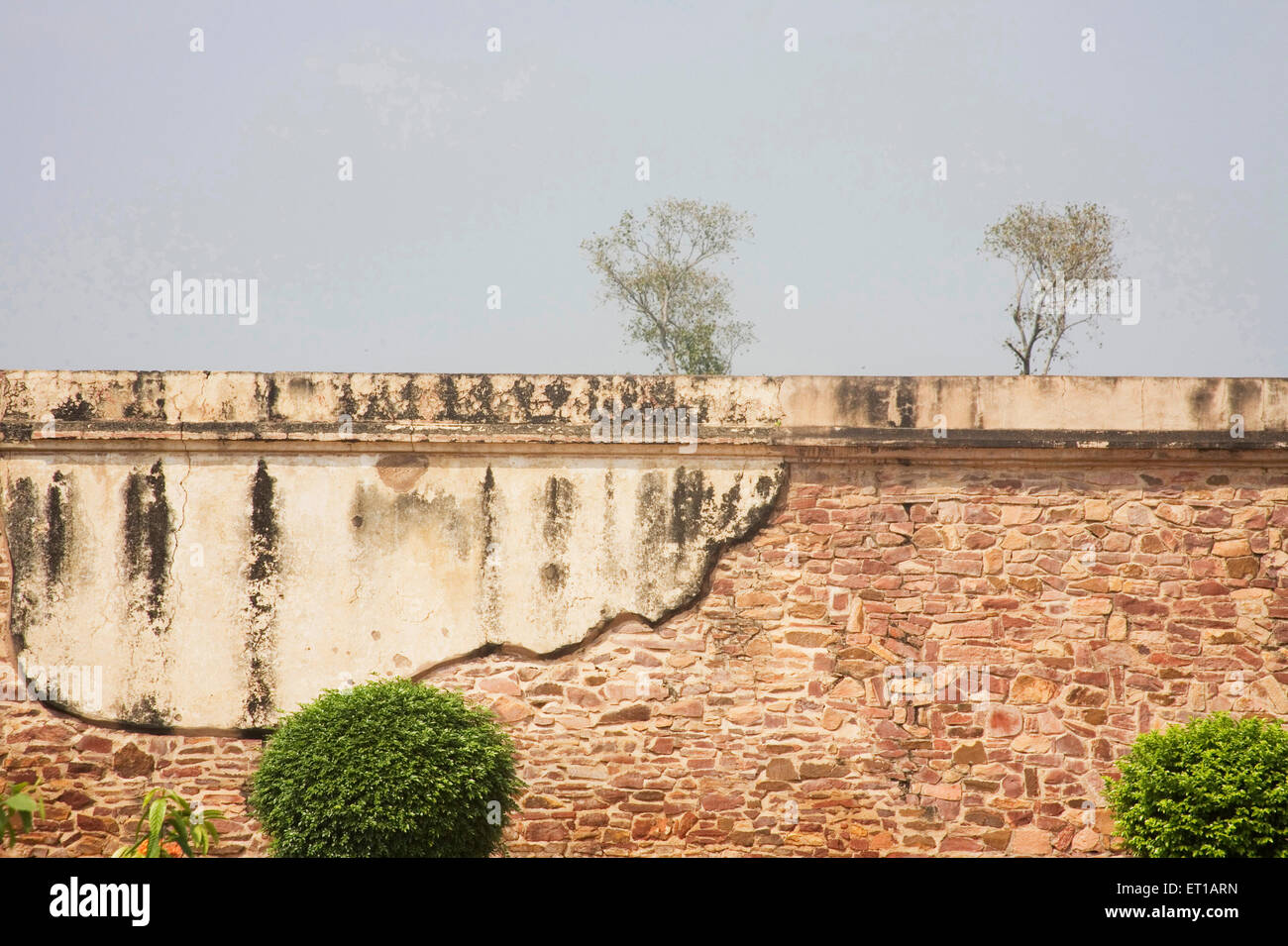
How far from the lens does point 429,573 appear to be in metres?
6.89

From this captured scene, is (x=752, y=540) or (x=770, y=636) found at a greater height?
(x=752, y=540)

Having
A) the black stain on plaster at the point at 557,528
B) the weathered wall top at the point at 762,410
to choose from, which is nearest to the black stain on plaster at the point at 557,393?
the weathered wall top at the point at 762,410

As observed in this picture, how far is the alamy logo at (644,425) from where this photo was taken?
691 cm

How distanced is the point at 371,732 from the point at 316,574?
4.04 ft

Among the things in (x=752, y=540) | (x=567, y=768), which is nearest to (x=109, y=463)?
(x=567, y=768)

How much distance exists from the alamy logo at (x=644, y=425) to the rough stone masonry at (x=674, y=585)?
0.20 feet

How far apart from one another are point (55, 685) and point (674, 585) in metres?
3.38

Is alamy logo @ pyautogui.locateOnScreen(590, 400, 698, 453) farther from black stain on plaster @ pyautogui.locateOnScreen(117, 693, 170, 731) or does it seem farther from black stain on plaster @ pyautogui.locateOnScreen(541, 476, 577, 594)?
black stain on plaster @ pyautogui.locateOnScreen(117, 693, 170, 731)

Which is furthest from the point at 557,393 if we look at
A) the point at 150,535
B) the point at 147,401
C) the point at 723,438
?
the point at 150,535

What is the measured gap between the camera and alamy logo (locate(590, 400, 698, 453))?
6.91 m

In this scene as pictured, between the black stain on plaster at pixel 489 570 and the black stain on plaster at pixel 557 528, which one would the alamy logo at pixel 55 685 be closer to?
the black stain on plaster at pixel 489 570

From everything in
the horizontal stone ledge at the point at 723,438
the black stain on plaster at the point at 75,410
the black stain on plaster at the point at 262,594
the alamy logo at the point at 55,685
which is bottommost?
the alamy logo at the point at 55,685

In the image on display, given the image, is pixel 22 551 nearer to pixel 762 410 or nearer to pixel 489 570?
pixel 489 570
